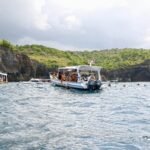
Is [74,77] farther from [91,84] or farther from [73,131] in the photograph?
[73,131]

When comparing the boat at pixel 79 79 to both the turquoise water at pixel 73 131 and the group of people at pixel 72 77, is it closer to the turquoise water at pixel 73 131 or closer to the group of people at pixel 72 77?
the group of people at pixel 72 77

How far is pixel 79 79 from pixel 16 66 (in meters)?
111

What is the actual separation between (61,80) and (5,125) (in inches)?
2453

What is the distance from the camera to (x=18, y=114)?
1405 inches

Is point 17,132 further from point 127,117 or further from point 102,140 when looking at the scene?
point 127,117

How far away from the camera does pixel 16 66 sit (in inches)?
7441

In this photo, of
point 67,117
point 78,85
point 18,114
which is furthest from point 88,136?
point 78,85

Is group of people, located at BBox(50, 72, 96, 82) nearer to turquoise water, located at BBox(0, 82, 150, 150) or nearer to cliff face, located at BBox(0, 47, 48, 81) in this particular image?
turquoise water, located at BBox(0, 82, 150, 150)

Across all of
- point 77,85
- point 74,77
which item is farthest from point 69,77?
point 77,85

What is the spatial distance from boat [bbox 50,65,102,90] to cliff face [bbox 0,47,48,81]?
294ft

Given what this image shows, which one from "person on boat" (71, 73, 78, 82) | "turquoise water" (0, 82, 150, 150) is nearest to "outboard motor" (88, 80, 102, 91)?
"person on boat" (71, 73, 78, 82)

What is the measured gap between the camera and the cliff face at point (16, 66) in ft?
607

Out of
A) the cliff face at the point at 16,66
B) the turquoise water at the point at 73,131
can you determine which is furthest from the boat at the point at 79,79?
the cliff face at the point at 16,66

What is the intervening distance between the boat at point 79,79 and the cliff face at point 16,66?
89.7 meters
